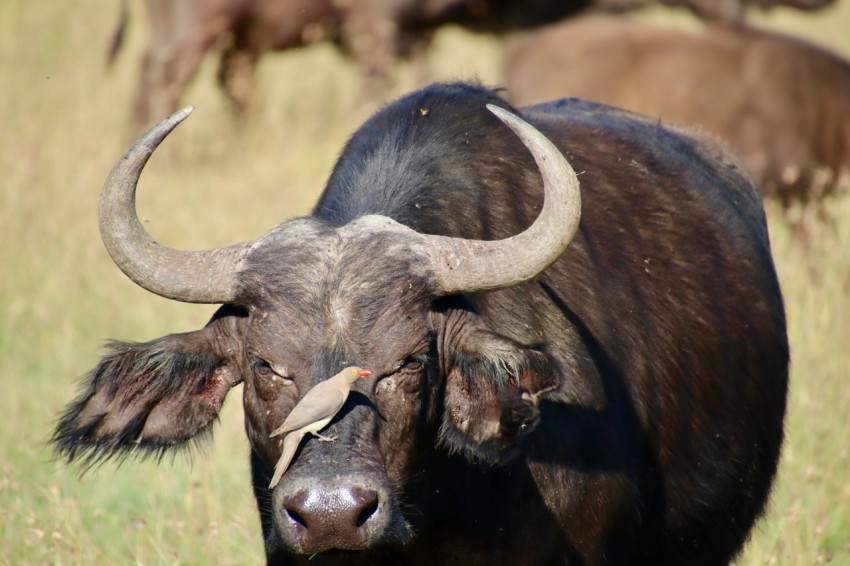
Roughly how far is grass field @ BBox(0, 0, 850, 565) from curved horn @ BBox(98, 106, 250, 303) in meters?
0.66

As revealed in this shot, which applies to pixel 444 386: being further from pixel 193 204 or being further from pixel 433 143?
pixel 193 204

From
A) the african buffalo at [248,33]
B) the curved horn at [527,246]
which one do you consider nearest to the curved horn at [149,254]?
the curved horn at [527,246]

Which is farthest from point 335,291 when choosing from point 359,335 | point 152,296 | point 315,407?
point 152,296

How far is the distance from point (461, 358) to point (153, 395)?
954 millimetres

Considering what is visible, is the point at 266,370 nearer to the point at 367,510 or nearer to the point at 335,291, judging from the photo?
the point at 335,291

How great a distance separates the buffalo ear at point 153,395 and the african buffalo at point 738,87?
22.7 ft

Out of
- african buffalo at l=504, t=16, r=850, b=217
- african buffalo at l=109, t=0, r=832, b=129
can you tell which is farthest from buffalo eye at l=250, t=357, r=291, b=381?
african buffalo at l=109, t=0, r=832, b=129

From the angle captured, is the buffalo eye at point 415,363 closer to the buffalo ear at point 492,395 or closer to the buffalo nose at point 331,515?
the buffalo ear at point 492,395

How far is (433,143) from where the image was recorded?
4207mm

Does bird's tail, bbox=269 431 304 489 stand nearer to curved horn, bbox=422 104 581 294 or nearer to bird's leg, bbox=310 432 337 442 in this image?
bird's leg, bbox=310 432 337 442

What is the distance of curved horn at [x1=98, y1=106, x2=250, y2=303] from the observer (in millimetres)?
3547

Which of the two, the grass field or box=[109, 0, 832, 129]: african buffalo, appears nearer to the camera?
the grass field

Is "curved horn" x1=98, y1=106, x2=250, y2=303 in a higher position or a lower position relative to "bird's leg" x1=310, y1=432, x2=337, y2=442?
higher

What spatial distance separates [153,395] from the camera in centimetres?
379
